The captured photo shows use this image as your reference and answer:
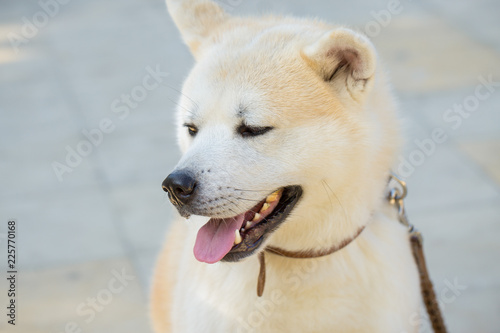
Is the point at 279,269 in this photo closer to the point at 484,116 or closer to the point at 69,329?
the point at 69,329

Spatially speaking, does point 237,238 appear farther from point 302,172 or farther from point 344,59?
point 344,59

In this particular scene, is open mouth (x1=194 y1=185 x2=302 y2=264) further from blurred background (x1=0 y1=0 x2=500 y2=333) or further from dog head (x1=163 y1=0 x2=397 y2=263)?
blurred background (x1=0 y1=0 x2=500 y2=333)

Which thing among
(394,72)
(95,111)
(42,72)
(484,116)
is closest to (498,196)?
(484,116)

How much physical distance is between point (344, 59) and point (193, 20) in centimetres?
88

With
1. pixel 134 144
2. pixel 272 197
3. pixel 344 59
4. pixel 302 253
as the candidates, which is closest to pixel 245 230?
pixel 272 197

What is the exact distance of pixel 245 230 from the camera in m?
2.47

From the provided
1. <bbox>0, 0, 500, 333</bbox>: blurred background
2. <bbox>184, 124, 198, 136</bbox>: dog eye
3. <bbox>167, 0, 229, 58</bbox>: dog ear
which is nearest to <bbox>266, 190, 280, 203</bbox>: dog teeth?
<bbox>184, 124, 198, 136</bbox>: dog eye

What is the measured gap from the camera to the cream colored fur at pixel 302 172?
2.39m

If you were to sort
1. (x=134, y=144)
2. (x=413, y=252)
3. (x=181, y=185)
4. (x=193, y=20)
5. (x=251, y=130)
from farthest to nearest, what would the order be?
(x=134, y=144) → (x=193, y=20) → (x=413, y=252) → (x=251, y=130) → (x=181, y=185)

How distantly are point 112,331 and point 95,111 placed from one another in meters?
2.68

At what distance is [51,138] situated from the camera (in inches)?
221

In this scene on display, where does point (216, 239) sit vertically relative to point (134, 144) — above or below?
below

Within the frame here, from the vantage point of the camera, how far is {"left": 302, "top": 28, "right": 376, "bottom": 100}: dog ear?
7.60 feet

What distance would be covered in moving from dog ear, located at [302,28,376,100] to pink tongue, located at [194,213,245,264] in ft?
2.08
